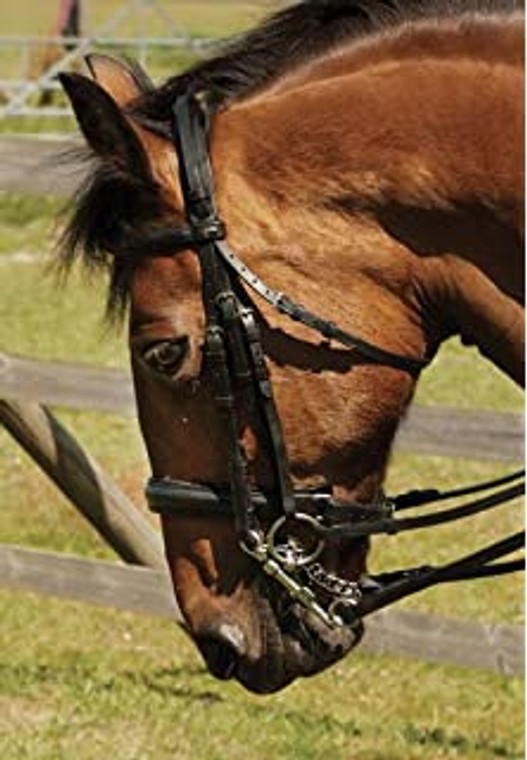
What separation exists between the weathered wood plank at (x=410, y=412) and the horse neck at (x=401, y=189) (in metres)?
2.27

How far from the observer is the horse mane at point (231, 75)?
2.80 m

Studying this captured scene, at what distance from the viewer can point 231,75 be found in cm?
288

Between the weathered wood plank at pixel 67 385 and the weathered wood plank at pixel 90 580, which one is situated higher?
the weathered wood plank at pixel 67 385

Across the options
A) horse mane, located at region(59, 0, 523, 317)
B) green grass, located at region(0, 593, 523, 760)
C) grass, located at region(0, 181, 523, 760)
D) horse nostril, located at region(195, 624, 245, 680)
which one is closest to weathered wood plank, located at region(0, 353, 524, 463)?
grass, located at region(0, 181, 523, 760)

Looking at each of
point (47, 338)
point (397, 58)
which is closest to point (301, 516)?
point (397, 58)

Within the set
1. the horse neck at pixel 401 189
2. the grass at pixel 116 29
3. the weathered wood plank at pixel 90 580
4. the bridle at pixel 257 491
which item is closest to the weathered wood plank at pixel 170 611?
the weathered wood plank at pixel 90 580

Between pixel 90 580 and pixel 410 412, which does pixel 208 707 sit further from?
pixel 410 412

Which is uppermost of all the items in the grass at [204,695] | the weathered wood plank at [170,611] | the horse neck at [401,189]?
the horse neck at [401,189]

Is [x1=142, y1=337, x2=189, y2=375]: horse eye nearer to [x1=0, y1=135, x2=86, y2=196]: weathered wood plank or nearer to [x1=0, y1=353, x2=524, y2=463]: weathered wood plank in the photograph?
[x1=0, y1=353, x2=524, y2=463]: weathered wood plank

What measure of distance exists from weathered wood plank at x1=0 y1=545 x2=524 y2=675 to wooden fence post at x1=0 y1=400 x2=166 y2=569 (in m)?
0.19

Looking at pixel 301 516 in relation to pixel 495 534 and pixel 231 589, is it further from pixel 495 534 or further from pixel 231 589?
pixel 495 534

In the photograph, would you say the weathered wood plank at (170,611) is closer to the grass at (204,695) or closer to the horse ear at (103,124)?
the grass at (204,695)

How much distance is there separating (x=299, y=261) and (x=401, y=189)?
0.63 feet

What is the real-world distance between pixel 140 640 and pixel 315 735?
1.05 metres
